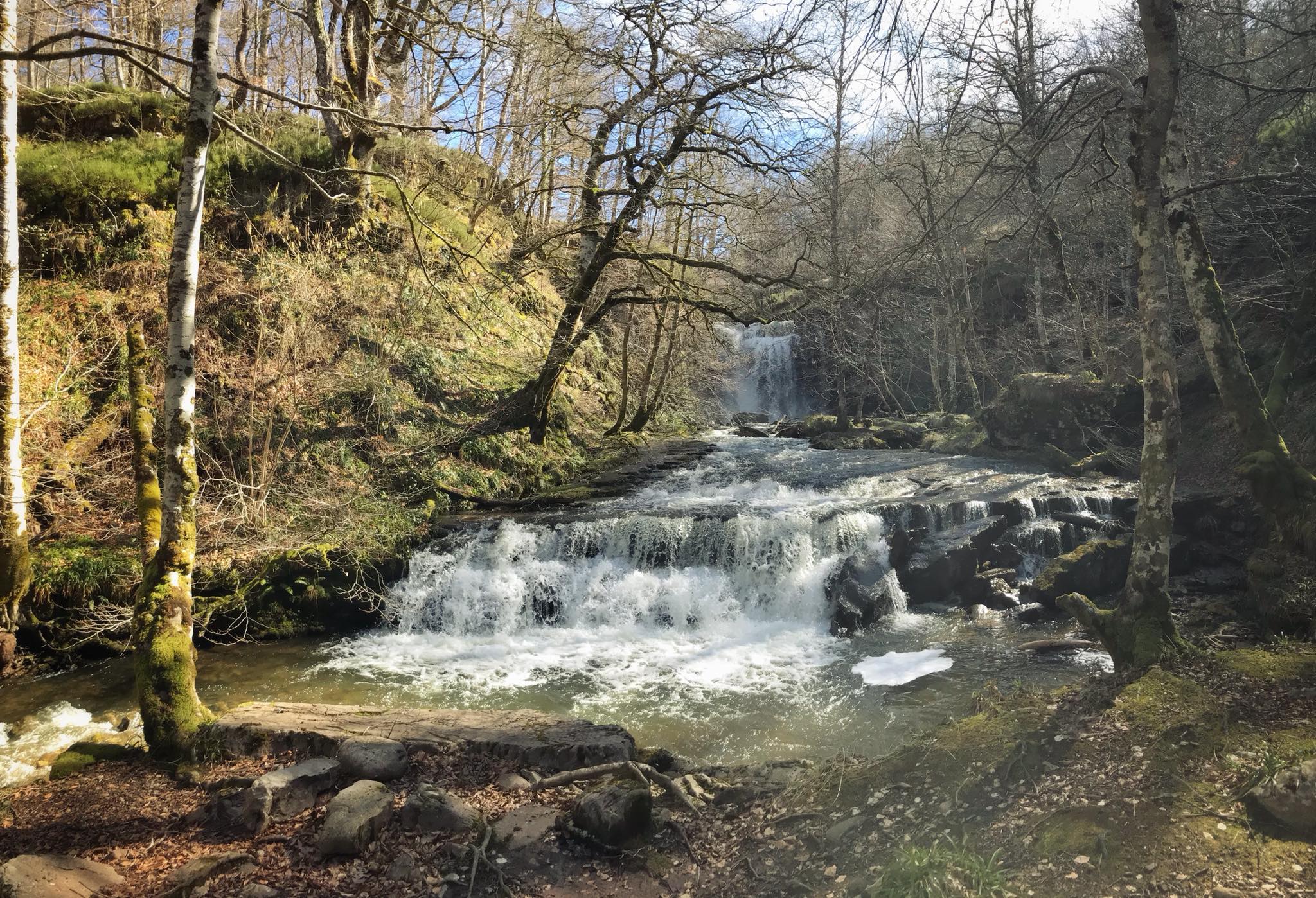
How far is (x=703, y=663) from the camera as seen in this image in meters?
8.55

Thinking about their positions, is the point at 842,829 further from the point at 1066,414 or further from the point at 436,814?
the point at 1066,414

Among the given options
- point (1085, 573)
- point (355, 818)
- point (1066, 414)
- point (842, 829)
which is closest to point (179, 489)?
point (355, 818)

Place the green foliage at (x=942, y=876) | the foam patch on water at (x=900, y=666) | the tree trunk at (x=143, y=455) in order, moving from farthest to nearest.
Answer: the foam patch on water at (x=900, y=666) < the tree trunk at (x=143, y=455) < the green foliage at (x=942, y=876)

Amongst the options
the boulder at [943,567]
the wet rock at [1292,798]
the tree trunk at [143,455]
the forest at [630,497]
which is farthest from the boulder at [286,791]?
the boulder at [943,567]

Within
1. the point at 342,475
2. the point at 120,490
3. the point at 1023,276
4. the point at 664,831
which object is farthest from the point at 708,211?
the point at 1023,276

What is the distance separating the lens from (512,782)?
15.1 feet

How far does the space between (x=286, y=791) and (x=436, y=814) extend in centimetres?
94

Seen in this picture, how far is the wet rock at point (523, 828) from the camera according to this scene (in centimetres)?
387

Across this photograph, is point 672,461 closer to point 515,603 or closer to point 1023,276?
point 515,603

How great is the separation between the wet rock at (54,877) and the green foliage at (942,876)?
11.8 ft

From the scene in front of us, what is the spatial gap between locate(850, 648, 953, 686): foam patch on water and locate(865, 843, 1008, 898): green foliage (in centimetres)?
462

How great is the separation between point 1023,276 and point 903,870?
912 inches

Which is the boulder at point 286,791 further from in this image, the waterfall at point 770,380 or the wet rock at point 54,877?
the waterfall at point 770,380

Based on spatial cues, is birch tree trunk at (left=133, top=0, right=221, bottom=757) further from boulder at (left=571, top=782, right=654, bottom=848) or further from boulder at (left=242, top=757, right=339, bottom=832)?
boulder at (left=571, top=782, right=654, bottom=848)
